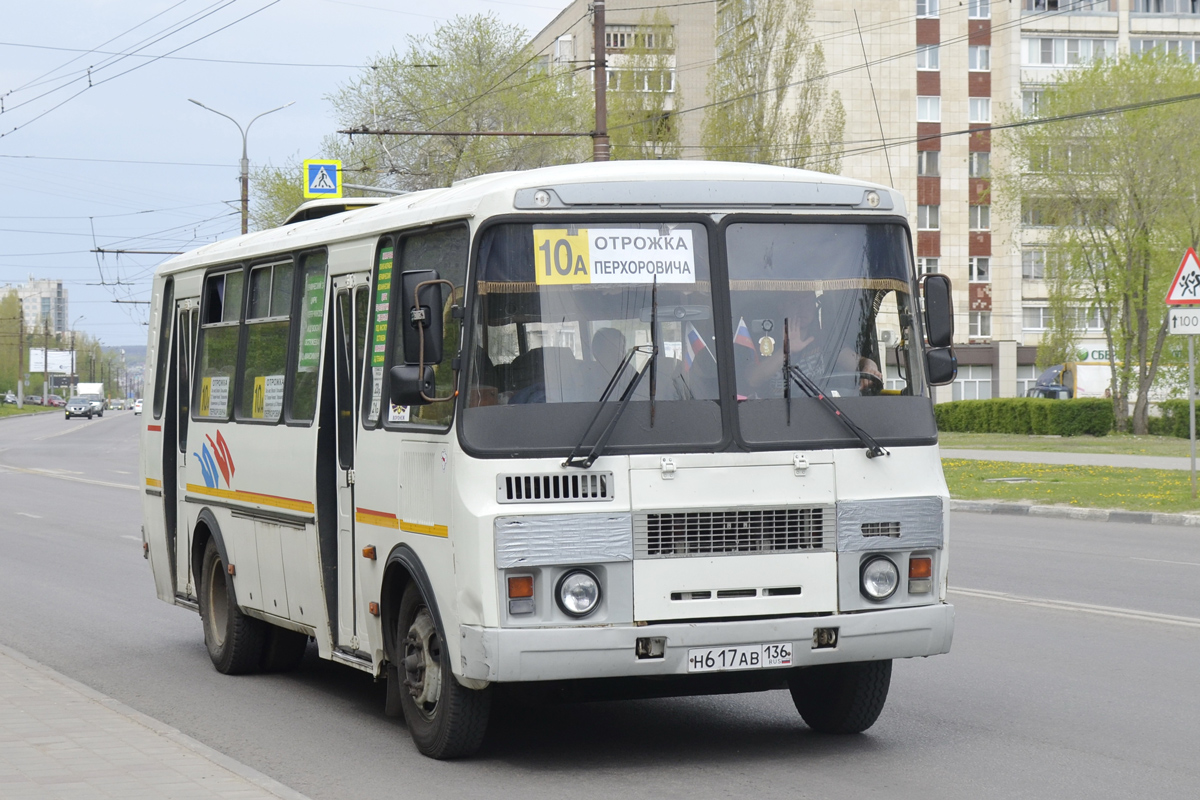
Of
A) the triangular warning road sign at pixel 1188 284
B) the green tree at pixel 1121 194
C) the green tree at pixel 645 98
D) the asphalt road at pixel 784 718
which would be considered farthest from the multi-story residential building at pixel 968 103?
the asphalt road at pixel 784 718

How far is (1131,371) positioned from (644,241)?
4588 centimetres

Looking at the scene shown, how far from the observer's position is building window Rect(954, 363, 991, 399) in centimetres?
7969

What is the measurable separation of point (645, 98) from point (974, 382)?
2615 cm

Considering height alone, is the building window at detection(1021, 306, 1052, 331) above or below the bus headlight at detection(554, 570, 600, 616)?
above

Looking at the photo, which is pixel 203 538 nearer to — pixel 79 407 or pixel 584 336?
pixel 584 336

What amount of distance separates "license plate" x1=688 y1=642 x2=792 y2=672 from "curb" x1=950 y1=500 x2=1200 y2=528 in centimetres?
1496

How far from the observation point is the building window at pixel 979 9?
77.8 metres

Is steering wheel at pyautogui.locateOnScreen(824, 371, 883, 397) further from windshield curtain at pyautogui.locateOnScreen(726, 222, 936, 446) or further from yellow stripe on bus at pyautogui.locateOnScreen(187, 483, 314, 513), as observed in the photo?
yellow stripe on bus at pyautogui.locateOnScreen(187, 483, 314, 513)

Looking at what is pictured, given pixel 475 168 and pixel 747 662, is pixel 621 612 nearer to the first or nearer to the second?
pixel 747 662

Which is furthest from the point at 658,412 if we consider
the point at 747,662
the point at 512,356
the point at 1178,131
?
the point at 1178,131

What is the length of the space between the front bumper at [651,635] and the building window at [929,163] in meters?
73.0

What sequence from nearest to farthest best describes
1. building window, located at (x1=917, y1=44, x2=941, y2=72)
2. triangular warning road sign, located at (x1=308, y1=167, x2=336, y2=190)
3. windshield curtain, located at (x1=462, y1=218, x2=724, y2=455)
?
windshield curtain, located at (x1=462, y1=218, x2=724, y2=455) → triangular warning road sign, located at (x1=308, y1=167, x2=336, y2=190) → building window, located at (x1=917, y1=44, x2=941, y2=72)

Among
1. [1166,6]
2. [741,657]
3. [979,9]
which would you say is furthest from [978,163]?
[741,657]

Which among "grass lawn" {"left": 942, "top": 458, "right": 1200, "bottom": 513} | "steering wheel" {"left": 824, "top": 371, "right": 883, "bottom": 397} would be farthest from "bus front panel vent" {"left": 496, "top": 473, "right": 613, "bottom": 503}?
"grass lawn" {"left": 942, "top": 458, "right": 1200, "bottom": 513}
